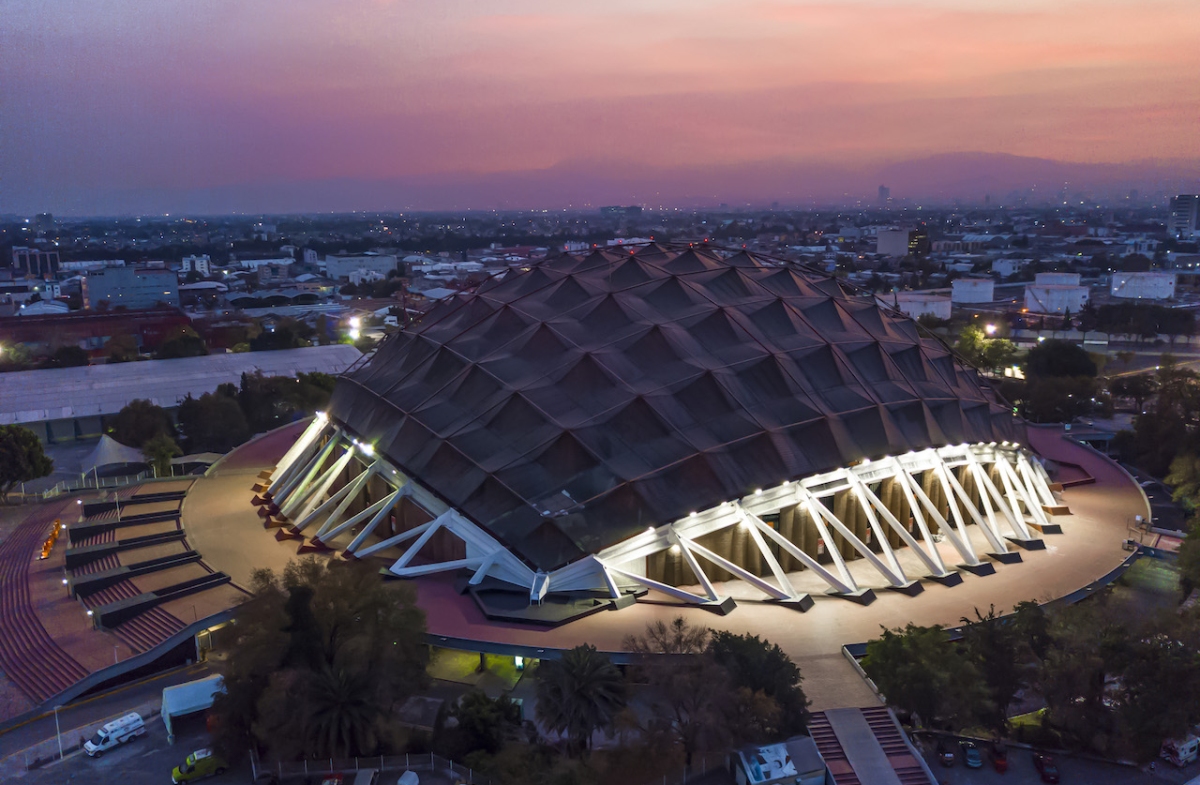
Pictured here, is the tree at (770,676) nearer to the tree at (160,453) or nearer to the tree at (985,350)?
the tree at (160,453)

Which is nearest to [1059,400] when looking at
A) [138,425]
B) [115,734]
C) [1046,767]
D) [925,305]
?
[1046,767]

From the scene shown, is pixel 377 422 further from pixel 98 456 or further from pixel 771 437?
pixel 98 456

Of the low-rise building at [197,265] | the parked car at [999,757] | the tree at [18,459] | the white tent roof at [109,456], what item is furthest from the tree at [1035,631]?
the low-rise building at [197,265]

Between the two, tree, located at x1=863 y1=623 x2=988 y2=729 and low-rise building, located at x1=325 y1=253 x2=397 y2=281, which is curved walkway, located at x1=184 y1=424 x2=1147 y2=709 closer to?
tree, located at x1=863 y1=623 x2=988 y2=729

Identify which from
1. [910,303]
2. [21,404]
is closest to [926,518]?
[21,404]

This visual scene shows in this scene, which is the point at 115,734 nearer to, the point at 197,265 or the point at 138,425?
the point at 138,425
